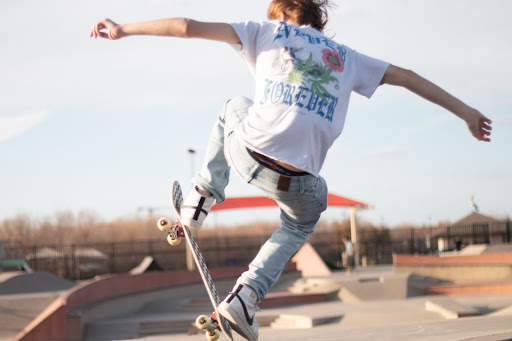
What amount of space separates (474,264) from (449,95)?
68.1 ft

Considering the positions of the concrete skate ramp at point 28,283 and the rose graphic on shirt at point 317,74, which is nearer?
the rose graphic on shirt at point 317,74

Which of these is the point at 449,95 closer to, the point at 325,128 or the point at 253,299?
the point at 325,128

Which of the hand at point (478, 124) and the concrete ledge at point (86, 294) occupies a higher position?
the hand at point (478, 124)

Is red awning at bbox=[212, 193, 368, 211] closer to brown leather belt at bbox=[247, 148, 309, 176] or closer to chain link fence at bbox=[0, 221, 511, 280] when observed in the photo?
chain link fence at bbox=[0, 221, 511, 280]

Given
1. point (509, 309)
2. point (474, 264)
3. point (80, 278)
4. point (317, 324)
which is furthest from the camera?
point (80, 278)

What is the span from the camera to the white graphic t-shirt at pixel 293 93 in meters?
3.23

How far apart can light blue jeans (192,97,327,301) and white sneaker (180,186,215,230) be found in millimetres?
66

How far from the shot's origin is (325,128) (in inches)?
130

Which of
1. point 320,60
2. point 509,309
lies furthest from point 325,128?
point 509,309

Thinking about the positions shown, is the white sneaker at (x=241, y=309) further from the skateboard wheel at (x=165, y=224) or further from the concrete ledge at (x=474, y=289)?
the concrete ledge at (x=474, y=289)

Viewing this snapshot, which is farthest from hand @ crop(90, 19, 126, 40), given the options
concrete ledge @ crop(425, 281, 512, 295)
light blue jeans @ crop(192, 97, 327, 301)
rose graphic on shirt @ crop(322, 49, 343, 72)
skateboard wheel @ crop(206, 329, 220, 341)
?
concrete ledge @ crop(425, 281, 512, 295)

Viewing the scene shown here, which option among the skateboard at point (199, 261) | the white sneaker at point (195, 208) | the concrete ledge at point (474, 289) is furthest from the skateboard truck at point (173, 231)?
the concrete ledge at point (474, 289)

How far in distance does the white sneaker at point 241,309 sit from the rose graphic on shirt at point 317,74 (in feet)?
3.60

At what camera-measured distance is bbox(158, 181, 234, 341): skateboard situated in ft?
12.6
